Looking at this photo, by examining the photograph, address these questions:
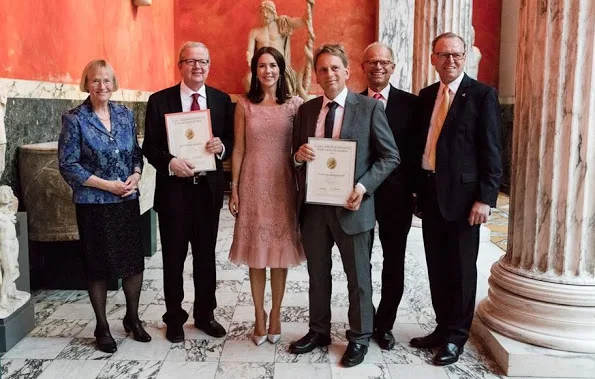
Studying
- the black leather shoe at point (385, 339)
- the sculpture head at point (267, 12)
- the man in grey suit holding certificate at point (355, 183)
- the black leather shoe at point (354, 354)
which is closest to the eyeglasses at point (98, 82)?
the man in grey suit holding certificate at point (355, 183)

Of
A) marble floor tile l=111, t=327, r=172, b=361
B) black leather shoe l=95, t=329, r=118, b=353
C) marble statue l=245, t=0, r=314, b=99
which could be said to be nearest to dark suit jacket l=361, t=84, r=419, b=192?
marble floor tile l=111, t=327, r=172, b=361

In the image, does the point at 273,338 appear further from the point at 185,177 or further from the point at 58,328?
the point at 58,328

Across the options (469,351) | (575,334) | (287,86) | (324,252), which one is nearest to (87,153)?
(287,86)

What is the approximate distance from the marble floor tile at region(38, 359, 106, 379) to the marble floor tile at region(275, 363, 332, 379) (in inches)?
38.9

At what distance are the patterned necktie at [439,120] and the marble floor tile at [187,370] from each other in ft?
5.41

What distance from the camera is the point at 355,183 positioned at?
3109 millimetres

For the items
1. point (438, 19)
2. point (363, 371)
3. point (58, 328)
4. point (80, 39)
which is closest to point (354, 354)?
point (363, 371)

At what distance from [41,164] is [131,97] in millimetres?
3948

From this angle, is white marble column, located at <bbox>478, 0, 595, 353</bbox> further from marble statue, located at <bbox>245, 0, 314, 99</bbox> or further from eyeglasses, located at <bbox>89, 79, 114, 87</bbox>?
marble statue, located at <bbox>245, 0, 314, 99</bbox>

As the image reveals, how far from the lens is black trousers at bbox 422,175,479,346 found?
10.7 feet

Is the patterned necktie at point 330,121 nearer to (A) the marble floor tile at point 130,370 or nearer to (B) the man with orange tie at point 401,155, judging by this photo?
(B) the man with orange tie at point 401,155

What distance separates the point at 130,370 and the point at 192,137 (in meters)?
1.33

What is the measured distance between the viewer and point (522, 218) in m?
3.40

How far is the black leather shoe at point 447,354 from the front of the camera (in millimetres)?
3311
